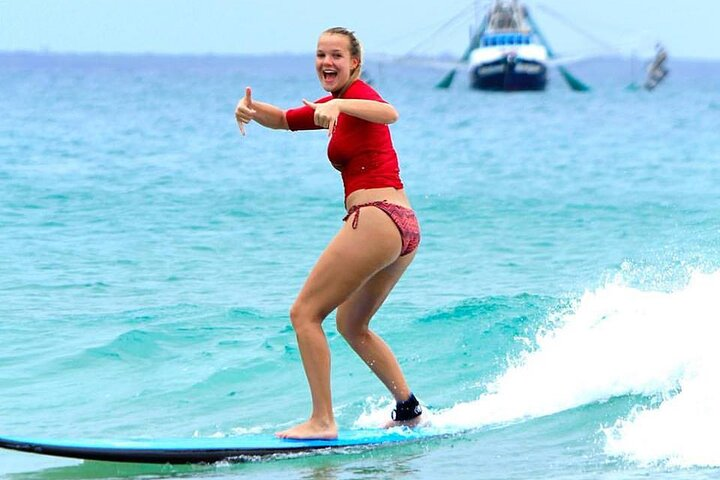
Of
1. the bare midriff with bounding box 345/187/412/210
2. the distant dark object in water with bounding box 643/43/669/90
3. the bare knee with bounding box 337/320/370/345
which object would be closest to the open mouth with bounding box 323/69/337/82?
the bare midriff with bounding box 345/187/412/210

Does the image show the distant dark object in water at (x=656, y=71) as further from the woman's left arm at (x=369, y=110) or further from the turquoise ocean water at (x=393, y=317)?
the woman's left arm at (x=369, y=110)

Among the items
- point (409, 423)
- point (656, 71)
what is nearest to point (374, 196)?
point (409, 423)

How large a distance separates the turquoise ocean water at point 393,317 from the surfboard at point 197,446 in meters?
0.06

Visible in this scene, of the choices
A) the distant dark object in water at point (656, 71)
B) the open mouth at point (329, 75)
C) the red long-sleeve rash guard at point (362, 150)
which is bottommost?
the distant dark object in water at point (656, 71)

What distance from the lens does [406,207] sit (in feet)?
19.4

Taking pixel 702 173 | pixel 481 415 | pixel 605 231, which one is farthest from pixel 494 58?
pixel 481 415

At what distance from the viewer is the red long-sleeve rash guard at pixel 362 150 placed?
5750mm

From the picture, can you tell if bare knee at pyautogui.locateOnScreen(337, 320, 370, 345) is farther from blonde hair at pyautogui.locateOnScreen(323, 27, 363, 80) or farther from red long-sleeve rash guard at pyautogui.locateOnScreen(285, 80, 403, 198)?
blonde hair at pyautogui.locateOnScreen(323, 27, 363, 80)

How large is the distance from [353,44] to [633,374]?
2648 millimetres

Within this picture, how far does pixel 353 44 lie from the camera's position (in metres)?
5.80

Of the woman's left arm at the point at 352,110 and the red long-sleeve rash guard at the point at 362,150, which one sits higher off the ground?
the woman's left arm at the point at 352,110

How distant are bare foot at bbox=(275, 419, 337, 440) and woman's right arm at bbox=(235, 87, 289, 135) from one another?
142 cm

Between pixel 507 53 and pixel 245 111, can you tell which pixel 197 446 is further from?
pixel 507 53

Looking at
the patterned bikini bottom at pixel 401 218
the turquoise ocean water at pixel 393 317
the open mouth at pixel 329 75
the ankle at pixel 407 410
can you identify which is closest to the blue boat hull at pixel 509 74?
the turquoise ocean water at pixel 393 317
